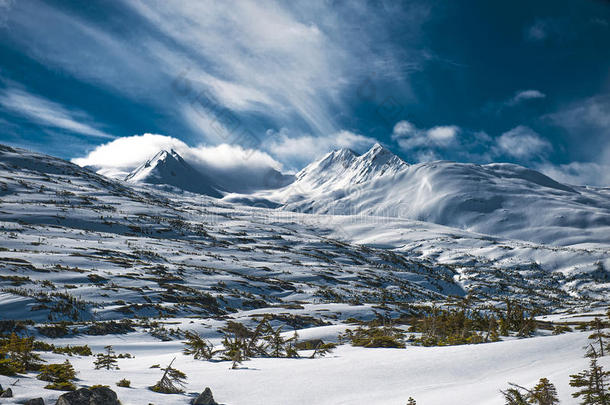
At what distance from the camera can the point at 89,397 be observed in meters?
5.55

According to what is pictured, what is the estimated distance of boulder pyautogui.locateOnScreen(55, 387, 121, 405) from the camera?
534 cm

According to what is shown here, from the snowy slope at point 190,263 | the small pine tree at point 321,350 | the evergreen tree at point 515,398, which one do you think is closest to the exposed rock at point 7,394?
the evergreen tree at point 515,398

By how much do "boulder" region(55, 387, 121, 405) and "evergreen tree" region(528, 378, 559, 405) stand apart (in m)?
6.60

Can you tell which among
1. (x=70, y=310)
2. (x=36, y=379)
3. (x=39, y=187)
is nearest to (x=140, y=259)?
(x=70, y=310)

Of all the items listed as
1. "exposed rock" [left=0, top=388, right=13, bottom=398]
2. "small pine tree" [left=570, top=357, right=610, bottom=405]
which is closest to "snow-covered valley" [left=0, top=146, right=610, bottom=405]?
"exposed rock" [left=0, top=388, right=13, bottom=398]

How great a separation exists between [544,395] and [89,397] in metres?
7.08

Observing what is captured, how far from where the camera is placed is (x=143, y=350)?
15.9 m

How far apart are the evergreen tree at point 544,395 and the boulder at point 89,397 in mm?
6597

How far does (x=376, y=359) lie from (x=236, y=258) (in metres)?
65.5

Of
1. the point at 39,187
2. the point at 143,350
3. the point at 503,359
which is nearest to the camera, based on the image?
the point at 503,359

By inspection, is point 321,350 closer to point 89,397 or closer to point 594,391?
point 89,397

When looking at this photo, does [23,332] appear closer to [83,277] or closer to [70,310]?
[70,310]

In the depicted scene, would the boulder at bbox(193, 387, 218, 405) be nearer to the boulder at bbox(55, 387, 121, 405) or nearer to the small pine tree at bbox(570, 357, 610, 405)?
the boulder at bbox(55, 387, 121, 405)

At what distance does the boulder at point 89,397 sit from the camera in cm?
534
